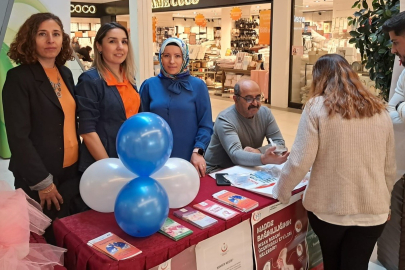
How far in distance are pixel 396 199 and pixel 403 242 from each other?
292mm

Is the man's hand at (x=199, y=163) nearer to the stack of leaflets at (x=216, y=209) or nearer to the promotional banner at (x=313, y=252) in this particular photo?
the stack of leaflets at (x=216, y=209)

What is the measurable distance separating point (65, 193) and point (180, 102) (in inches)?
34.0

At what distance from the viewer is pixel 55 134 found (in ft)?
6.31

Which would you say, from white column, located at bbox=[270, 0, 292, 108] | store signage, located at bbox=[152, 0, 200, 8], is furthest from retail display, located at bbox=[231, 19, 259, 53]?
white column, located at bbox=[270, 0, 292, 108]

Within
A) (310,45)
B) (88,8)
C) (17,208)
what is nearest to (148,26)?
(17,208)

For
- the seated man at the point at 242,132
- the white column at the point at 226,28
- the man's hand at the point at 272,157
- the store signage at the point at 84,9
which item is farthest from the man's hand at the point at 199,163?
the store signage at the point at 84,9

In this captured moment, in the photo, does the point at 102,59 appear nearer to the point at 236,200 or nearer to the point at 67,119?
the point at 67,119

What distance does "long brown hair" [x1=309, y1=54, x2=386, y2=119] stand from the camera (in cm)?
163

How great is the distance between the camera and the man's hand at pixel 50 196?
73.0 inches

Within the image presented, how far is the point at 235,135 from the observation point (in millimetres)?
2529

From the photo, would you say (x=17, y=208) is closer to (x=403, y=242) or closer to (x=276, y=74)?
(x=403, y=242)

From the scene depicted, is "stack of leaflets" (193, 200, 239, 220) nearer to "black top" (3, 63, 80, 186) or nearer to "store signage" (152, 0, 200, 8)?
"black top" (3, 63, 80, 186)

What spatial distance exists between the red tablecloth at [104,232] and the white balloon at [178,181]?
0.26 ft

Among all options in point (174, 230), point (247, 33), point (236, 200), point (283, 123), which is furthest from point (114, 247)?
point (247, 33)
